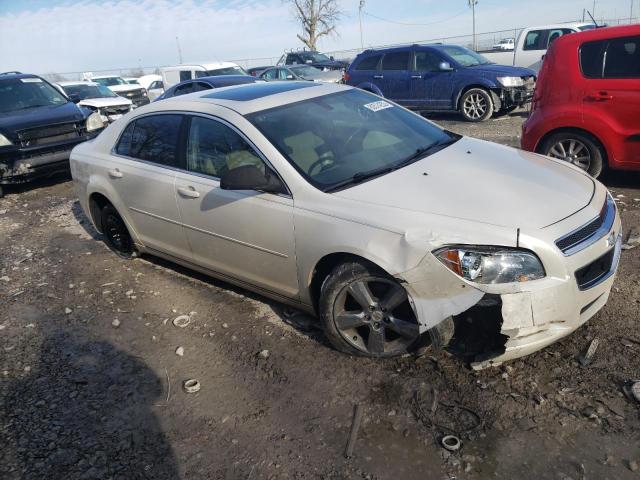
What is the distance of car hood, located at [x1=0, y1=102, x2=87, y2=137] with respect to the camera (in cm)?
800

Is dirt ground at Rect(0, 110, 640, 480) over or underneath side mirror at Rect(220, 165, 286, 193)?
underneath

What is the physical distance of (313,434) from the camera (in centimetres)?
271

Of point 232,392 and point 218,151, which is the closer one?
point 232,392

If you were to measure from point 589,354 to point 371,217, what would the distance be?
1.52 metres

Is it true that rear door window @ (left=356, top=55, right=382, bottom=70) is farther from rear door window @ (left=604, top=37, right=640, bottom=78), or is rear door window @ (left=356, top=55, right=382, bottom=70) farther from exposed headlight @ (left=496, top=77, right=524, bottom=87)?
rear door window @ (left=604, top=37, right=640, bottom=78)

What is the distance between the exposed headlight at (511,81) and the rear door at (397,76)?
2149 mm

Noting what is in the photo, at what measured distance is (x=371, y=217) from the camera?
114 inches

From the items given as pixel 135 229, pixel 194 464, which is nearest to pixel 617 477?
pixel 194 464

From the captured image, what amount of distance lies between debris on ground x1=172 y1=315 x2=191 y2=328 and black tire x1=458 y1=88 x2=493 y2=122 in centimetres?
873

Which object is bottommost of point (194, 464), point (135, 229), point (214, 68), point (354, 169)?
point (194, 464)

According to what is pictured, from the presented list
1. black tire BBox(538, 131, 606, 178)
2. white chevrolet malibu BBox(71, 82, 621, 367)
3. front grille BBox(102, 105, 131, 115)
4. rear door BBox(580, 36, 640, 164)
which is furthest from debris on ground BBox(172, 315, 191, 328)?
front grille BBox(102, 105, 131, 115)

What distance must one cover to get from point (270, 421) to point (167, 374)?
0.91 metres

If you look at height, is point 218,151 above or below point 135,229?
above

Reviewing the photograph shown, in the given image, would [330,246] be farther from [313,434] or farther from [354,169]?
[313,434]
